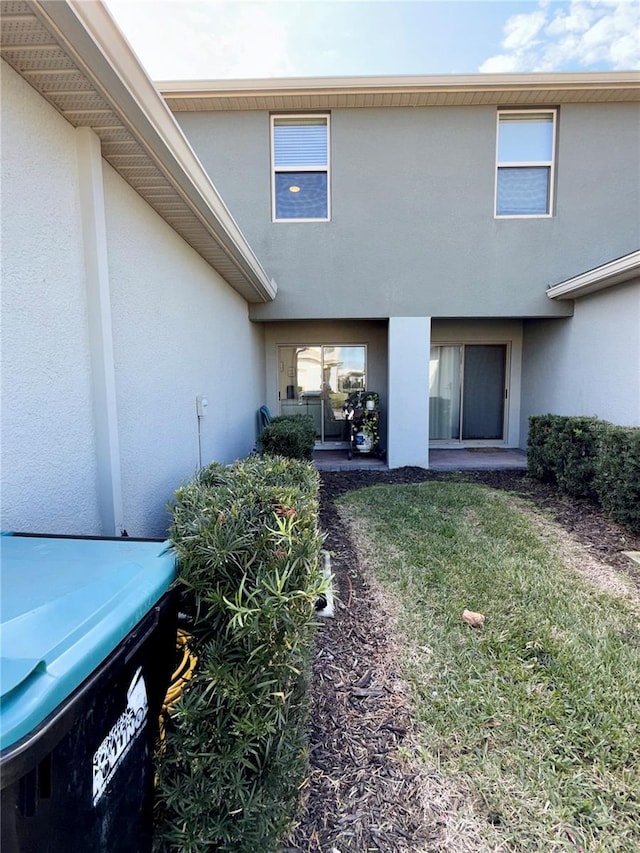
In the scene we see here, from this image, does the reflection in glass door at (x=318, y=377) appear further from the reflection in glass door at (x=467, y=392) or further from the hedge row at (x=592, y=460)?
the hedge row at (x=592, y=460)

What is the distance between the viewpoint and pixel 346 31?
6.07 metres

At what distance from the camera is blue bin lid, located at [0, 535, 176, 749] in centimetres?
78

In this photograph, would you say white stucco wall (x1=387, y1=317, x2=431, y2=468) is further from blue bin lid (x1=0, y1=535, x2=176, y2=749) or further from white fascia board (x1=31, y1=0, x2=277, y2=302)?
blue bin lid (x1=0, y1=535, x2=176, y2=749)

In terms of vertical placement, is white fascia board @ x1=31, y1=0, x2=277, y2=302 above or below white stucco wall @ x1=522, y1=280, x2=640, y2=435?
above

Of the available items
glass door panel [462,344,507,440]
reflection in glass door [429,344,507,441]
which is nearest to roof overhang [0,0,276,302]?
reflection in glass door [429,344,507,441]

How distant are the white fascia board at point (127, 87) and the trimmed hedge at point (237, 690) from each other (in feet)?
6.46

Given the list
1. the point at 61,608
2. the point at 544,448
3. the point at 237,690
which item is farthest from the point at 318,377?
the point at 61,608

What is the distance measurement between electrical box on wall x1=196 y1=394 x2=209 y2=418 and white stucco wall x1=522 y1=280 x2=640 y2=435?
5.80 metres

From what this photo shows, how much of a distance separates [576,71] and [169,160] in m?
7.22

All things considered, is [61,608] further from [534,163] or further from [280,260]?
[534,163]

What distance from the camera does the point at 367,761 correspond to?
1844mm

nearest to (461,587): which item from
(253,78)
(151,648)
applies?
(151,648)

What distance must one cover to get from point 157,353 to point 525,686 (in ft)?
10.6

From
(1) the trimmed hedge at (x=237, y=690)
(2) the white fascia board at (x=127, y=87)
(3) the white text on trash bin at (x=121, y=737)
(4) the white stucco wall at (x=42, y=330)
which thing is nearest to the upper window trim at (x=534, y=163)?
(2) the white fascia board at (x=127, y=87)
